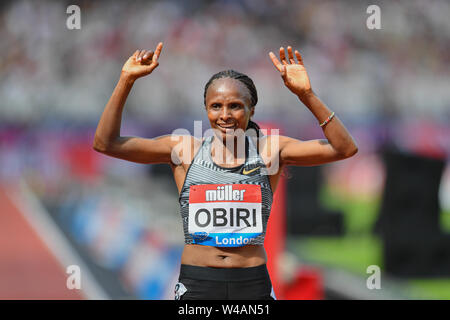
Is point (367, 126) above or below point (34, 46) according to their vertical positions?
below

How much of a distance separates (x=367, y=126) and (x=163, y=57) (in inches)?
243

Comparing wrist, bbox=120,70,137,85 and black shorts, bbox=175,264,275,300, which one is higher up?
wrist, bbox=120,70,137,85

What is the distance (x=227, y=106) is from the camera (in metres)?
2.80

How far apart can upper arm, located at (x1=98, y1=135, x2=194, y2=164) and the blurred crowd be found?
13415 mm

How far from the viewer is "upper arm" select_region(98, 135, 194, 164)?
9.37 feet

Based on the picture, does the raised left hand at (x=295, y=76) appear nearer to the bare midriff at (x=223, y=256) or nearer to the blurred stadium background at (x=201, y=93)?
the bare midriff at (x=223, y=256)

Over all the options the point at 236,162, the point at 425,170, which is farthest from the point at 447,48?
the point at 236,162

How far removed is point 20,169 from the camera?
17984 millimetres

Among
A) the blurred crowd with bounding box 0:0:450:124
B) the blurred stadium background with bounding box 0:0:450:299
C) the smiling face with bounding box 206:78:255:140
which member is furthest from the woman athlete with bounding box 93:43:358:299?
the blurred crowd with bounding box 0:0:450:124

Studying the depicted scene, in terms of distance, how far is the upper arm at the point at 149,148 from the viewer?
2.86 metres

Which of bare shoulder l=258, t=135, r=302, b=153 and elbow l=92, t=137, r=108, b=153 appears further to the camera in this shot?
bare shoulder l=258, t=135, r=302, b=153

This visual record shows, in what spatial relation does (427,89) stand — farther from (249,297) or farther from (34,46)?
(249,297)

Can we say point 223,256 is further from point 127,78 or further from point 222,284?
point 127,78

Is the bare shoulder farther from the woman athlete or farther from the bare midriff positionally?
the bare midriff
